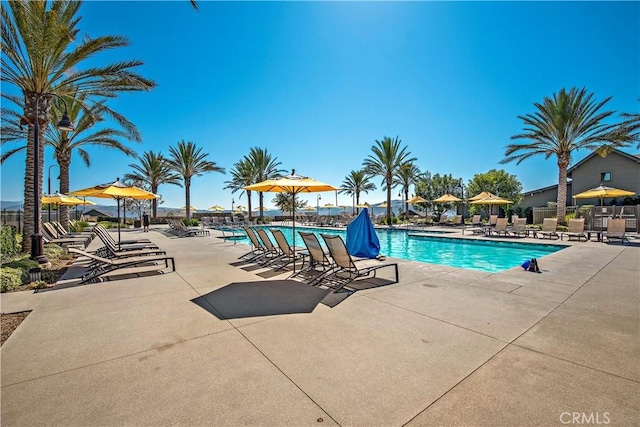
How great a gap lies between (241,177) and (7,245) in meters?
26.0

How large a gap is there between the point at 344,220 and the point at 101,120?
20.8 m

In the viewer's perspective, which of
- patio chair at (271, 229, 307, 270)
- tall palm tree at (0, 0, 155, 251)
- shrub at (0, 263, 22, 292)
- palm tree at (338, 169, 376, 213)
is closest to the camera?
shrub at (0, 263, 22, 292)

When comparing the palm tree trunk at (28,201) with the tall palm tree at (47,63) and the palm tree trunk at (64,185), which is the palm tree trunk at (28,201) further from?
the palm tree trunk at (64,185)

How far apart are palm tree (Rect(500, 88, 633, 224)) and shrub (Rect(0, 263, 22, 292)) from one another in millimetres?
25931

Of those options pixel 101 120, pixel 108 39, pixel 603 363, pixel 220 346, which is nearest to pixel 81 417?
pixel 220 346

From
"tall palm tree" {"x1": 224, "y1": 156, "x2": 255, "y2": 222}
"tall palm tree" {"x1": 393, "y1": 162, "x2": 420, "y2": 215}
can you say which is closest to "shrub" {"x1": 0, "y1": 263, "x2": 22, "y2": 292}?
"tall palm tree" {"x1": 224, "y1": 156, "x2": 255, "y2": 222}

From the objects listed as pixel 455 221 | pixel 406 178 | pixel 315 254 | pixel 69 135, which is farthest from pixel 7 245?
pixel 406 178

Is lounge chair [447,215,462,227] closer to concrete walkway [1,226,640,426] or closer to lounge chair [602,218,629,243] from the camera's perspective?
lounge chair [602,218,629,243]

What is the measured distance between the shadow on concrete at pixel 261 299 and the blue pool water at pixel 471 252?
7.27 meters

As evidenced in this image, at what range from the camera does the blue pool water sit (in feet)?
36.2

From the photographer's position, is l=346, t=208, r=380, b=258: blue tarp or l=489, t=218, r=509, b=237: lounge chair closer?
l=346, t=208, r=380, b=258: blue tarp

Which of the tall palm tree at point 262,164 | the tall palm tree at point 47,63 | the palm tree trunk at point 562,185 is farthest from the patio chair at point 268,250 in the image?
the tall palm tree at point 262,164

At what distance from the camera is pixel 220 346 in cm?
320

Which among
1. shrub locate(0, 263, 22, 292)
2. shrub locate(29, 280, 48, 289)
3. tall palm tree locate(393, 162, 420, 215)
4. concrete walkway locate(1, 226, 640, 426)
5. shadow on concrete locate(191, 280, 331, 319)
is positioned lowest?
concrete walkway locate(1, 226, 640, 426)
